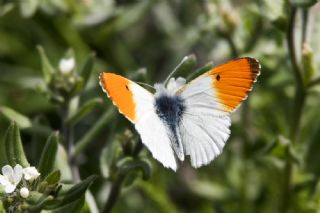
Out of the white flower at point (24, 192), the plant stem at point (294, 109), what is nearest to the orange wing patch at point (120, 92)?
the white flower at point (24, 192)

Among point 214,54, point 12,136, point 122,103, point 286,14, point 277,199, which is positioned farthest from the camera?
point 214,54

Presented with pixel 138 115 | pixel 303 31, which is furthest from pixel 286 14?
pixel 138 115

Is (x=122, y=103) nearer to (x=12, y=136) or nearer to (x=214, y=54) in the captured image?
(x=12, y=136)

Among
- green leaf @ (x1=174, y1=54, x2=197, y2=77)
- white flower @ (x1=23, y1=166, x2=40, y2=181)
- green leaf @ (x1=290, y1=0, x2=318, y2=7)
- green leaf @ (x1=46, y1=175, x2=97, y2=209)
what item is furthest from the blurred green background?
white flower @ (x1=23, y1=166, x2=40, y2=181)

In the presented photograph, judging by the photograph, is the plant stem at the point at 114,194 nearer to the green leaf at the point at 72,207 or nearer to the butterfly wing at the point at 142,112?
the green leaf at the point at 72,207

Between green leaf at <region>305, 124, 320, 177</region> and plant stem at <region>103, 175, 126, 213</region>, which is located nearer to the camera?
plant stem at <region>103, 175, 126, 213</region>

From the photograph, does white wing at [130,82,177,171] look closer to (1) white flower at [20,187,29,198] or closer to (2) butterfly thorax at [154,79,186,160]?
(2) butterfly thorax at [154,79,186,160]
